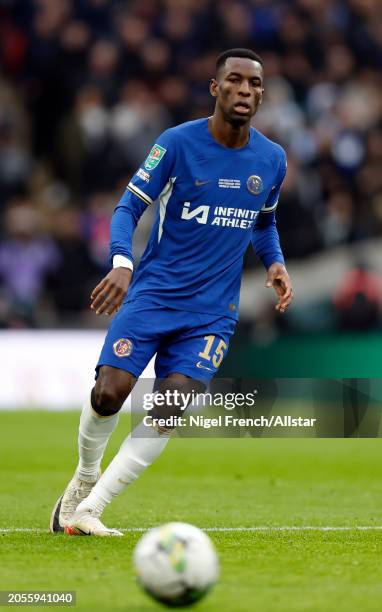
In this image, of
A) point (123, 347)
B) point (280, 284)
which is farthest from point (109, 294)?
point (280, 284)

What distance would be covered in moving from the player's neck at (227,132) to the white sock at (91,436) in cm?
164

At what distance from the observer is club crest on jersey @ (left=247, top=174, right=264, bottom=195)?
23.3ft

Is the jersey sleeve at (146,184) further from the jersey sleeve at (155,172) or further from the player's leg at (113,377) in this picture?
the player's leg at (113,377)

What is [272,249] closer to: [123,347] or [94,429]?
[123,347]

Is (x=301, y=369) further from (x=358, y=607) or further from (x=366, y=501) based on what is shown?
(x=358, y=607)

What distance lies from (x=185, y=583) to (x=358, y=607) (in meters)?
0.72

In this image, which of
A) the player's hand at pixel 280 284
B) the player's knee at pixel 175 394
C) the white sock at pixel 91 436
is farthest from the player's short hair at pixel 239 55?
the white sock at pixel 91 436

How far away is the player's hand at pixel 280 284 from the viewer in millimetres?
7066

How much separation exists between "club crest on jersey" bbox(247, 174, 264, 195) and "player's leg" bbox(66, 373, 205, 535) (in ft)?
3.72

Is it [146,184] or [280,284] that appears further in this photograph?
[280,284]

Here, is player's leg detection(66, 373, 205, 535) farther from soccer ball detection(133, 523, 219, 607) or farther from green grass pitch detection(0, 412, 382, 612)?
soccer ball detection(133, 523, 219, 607)

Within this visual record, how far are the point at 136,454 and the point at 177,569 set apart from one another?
6.57 feet

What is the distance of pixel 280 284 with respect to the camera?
7.17 metres

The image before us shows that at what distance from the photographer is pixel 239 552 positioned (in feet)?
21.2
